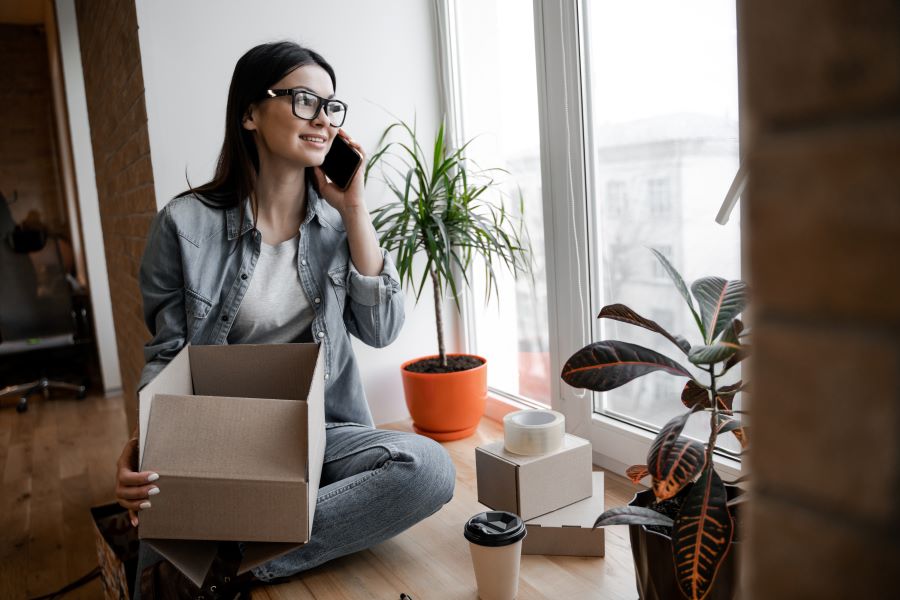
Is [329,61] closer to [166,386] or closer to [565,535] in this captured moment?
[166,386]

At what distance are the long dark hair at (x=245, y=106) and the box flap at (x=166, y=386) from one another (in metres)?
0.56

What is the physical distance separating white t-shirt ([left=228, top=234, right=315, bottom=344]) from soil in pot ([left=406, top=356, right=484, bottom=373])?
30.0 inches

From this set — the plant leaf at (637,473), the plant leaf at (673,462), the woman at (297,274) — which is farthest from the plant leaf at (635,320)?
the woman at (297,274)

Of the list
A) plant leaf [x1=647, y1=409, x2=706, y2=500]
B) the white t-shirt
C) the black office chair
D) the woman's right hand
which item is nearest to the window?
the white t-shirt

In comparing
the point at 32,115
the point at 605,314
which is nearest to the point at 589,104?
the point at 605,314

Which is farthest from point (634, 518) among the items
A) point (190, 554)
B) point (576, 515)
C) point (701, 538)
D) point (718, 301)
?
point (190, 554)

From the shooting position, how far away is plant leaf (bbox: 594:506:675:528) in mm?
1112

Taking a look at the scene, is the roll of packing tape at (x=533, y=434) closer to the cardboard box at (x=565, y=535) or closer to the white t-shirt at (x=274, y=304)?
the cardboard box at (x=565, y=535)

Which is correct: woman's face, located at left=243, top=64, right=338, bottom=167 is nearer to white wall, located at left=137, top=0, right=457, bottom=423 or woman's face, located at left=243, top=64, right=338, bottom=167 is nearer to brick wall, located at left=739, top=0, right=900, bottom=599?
white wall, located at left=137, top=0, right=457, bottom=423

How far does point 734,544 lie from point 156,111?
2.03 metres

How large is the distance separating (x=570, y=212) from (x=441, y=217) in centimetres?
47

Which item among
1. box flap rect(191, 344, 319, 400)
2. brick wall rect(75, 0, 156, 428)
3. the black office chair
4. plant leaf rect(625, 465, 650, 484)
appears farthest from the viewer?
the black office chair

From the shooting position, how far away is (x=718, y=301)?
114cm

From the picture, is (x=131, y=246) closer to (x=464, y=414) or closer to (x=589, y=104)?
(x=464, y=414)
